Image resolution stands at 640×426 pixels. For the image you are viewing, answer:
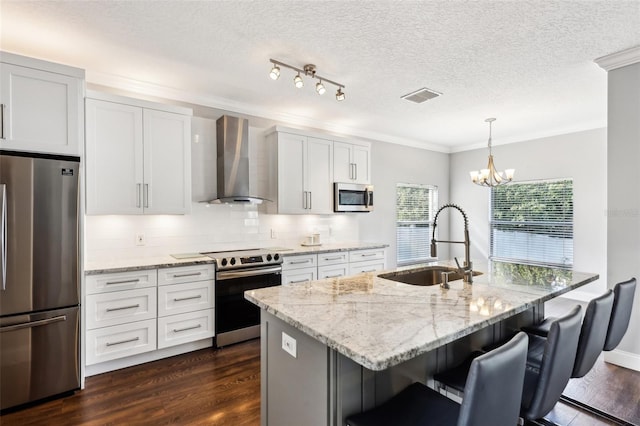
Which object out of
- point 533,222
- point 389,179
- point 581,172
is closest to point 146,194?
point 389,179

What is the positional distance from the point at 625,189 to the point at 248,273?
3.48 m

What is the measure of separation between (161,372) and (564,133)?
20.3ft

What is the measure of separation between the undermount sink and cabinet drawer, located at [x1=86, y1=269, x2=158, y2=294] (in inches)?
81.0

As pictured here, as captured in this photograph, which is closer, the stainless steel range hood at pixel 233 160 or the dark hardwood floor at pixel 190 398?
the dark hardwood floor at pixel 190 398

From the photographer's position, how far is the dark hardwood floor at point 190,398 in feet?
6.93

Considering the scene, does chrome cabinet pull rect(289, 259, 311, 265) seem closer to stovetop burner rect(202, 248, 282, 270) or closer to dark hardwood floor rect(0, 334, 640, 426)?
stovetop burner rect(202, 248, 282, 270)

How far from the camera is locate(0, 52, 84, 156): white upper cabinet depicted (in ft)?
7.27

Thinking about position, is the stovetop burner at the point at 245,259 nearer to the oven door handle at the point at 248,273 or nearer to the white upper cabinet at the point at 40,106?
the oven door handle at the point at 248,273

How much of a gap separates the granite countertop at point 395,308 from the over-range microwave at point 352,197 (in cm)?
228

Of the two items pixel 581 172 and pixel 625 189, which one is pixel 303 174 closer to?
pixel 625 189

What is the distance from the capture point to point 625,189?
2.73 meters

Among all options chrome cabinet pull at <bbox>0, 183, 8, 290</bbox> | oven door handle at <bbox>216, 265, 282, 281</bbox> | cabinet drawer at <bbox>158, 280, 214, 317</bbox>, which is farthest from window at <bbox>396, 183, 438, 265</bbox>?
chrome cabinet pull at <bbox>0, 183, 8, 290</bbox>

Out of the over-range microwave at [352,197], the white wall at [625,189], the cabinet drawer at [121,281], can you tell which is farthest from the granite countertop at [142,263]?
the white wall at [625,189]

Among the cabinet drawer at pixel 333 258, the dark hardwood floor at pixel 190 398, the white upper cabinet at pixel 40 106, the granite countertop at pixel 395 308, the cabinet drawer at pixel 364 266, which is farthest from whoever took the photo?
the cabinet drawer at pixel 364 266
